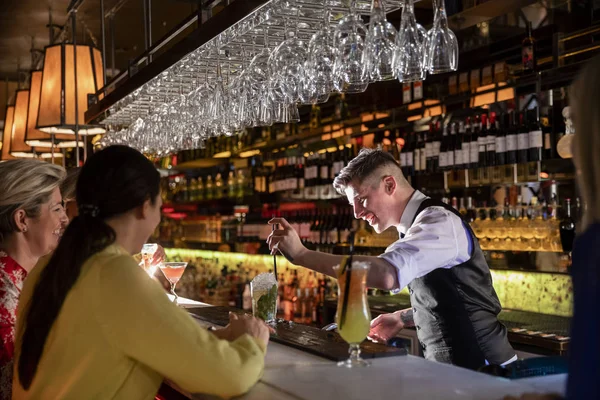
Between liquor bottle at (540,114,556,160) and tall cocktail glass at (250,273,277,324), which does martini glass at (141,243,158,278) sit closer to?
tall cocktail glass at (250,273,277,324)

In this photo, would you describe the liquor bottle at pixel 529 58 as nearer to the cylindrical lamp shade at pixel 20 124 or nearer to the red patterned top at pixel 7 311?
the red patterned top at pixel 7 311

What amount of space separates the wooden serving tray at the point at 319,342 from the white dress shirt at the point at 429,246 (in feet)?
0.97

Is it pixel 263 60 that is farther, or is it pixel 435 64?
pixel 263 60

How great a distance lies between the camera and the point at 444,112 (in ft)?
17.3

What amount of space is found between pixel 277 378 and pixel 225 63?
1779mm

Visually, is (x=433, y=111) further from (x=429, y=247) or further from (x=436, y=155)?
(x=429, y=247)

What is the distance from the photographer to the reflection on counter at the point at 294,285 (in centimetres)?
469

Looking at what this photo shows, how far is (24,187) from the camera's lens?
2973 mm

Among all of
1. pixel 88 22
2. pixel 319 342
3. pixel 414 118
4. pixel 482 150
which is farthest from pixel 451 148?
pixel 88 22

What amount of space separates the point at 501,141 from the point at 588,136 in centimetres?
331

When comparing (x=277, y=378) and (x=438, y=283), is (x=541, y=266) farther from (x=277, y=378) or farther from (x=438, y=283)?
(x=277, y=378)

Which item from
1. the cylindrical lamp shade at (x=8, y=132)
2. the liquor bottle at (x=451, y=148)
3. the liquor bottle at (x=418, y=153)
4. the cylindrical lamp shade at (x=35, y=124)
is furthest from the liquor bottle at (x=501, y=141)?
the cylindrical lamp shade at (x=8, y=132)

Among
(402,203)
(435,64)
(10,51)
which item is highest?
(10,51)

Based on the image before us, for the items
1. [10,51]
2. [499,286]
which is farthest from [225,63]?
[10,51]
